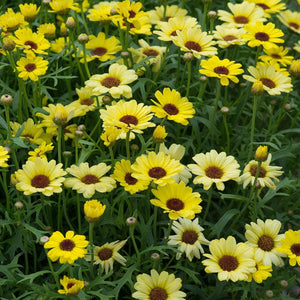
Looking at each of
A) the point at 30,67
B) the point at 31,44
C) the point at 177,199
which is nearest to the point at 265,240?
the point at 177,199

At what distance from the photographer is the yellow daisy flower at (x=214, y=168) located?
1883mm

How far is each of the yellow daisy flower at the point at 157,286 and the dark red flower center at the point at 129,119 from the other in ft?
1.81

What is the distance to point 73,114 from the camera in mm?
2232

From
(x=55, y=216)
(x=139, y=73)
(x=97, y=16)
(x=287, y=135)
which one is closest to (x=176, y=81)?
(x=139, y=73)

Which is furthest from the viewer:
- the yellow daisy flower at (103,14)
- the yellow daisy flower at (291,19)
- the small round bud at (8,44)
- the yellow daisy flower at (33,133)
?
the yellow daisy flower at (291,19)

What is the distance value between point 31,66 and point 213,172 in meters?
0.91

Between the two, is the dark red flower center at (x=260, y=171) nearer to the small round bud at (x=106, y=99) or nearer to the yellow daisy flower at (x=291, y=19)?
the small round bud at (x=106, y=99)

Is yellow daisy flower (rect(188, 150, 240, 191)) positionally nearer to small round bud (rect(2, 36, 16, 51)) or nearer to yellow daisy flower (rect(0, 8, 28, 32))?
small round bud (rect(2, 36, 16, 51))

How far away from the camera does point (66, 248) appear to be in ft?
5.46

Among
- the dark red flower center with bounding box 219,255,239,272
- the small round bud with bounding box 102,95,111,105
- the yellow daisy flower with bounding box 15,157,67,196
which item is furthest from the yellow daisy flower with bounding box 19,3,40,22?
the dark red flower center with bounding box 219,255,239,272

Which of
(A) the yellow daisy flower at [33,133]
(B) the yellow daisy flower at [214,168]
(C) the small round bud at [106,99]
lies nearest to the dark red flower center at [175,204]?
(B) the yellow daisy flower at [214,168]

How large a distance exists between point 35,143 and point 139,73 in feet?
1.97

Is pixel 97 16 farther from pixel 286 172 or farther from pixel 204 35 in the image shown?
pixel 286 172

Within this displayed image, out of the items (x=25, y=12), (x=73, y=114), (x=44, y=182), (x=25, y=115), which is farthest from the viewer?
(x=25, y=115)
